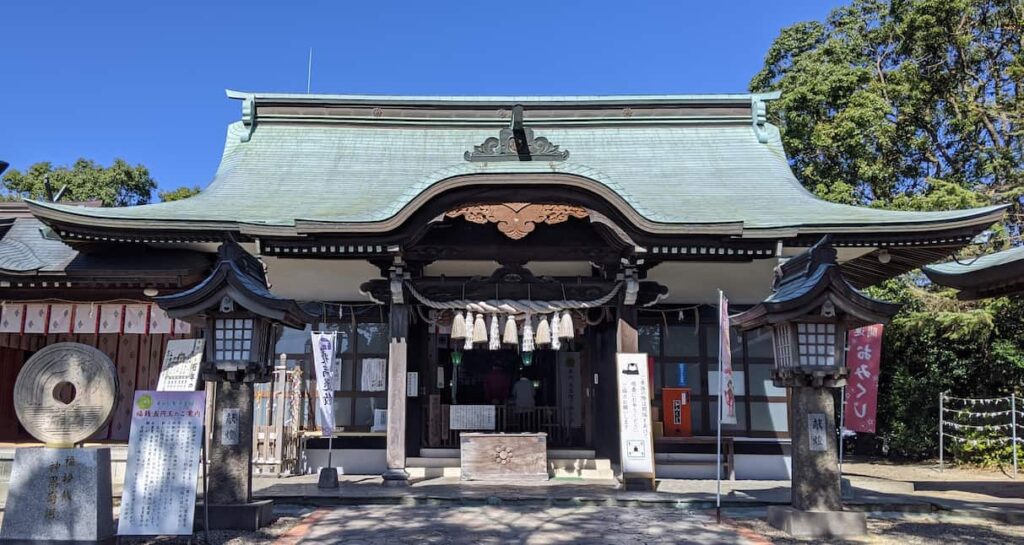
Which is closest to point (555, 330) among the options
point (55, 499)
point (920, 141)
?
point (55, 499)

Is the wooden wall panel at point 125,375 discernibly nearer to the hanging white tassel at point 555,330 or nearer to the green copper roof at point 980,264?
the hanging white tassel at point 555,330

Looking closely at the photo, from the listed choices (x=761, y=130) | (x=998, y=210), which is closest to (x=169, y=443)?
(x=998, y=210)

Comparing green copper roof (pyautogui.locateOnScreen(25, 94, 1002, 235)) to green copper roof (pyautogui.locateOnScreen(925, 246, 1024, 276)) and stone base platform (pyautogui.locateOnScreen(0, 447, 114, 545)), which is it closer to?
green copper roof (pyautogui.locateOnScreen(925, 246, 1024, 276))

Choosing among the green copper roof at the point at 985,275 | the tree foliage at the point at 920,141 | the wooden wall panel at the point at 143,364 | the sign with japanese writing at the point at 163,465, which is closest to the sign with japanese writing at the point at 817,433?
the green copper roof at the point at 985,275

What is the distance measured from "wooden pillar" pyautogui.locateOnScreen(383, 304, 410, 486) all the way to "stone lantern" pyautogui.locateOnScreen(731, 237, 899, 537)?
5.54 metres

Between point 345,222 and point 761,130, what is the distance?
9.14 metres

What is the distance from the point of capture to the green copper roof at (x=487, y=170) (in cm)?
1048

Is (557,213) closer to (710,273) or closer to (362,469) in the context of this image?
(710,273)

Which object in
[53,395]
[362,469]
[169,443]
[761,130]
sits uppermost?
[761,130]

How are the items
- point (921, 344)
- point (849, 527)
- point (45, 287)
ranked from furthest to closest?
point (921, 344)
point (45, 287)
point (849, 527)

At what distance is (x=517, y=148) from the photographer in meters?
11.1

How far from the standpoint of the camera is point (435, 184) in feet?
33.2

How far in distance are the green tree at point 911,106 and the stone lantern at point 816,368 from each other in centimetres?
1283

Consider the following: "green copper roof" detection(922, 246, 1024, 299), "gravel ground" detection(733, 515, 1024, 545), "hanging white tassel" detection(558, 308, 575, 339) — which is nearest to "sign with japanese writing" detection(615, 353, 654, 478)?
"hanging white tassel" detection(558, 308, 575, 339)
